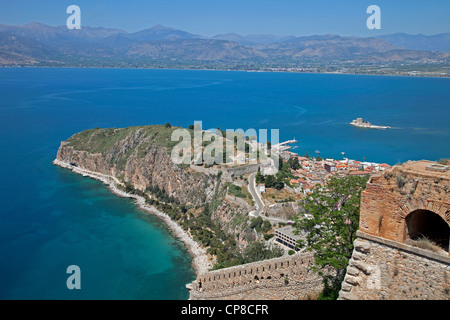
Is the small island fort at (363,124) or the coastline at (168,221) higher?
the small island fort at (363,124)

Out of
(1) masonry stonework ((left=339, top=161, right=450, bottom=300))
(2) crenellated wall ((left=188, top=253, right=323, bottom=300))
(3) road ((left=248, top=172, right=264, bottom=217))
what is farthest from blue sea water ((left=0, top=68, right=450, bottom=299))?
(1) masonry stonework ((left=339, top=161, right=450, bottom=300))

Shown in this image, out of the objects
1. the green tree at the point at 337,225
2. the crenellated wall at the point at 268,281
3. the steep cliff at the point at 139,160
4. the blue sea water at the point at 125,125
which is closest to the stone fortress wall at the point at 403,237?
the green tree at the point at 337,225

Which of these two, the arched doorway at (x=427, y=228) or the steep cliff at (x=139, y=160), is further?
the steep cliff at (x=139, y=160)

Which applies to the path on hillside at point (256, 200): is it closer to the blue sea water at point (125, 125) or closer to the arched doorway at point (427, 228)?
the blue sea water at point (125, 125)

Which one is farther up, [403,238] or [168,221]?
[403,238]

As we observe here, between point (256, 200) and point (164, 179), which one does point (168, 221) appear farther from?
point (256, 200)

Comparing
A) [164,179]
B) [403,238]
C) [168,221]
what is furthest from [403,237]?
[164,179]

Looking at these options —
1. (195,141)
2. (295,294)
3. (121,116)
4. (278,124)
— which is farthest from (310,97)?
(295,294)

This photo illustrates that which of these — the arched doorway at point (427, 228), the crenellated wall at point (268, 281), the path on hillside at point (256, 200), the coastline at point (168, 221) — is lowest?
the coastline at point (168, 221)
